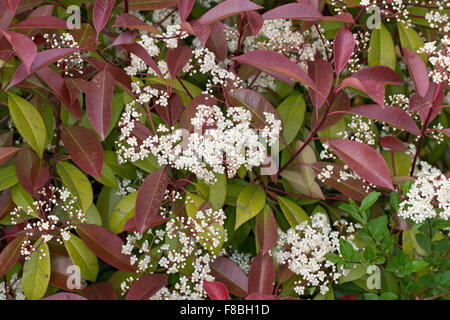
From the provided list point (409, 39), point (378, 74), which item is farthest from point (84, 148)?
point (409, 39)

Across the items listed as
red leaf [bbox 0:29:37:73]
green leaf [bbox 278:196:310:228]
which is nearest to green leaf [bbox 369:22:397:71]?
green leaf [bbox 278:196:310:228]

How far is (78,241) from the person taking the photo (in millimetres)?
1018

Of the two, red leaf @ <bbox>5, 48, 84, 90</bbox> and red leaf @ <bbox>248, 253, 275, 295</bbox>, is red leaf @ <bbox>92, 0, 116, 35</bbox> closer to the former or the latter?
red leaf @ <bbox>5, 48, 84, 90</bbox>

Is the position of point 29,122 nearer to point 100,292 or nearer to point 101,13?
point 101,13

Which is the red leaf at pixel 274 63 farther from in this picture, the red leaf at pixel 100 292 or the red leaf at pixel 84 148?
the red leaf at pixel 100 292

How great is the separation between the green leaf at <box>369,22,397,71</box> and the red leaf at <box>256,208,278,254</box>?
422 mm

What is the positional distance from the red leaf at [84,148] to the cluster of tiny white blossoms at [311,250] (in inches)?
16.8

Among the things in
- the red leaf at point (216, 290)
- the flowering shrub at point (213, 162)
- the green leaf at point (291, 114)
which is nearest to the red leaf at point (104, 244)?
the flowering shrub at point (213, 162)

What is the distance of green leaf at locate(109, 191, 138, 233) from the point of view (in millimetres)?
1023

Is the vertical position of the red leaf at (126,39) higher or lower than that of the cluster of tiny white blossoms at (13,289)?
higher

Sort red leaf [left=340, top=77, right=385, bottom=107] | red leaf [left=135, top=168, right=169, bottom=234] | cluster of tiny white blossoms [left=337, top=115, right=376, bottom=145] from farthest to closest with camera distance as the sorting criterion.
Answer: cluster of tiny white blossoms [left=337, top=115, right=376, bottom=145] → red leaf [left=135, top=168, right=169, bottom=234] → red leaf [left=340, top=77, right=385, bottom=107]

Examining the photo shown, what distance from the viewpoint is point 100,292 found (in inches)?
40.7

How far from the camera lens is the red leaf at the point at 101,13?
0.89m
